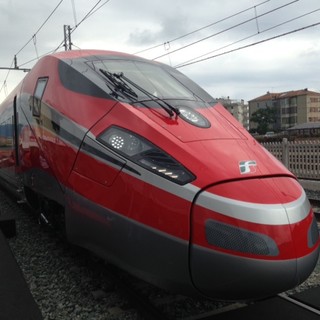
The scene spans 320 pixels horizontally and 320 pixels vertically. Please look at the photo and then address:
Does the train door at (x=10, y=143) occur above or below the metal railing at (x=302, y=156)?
above

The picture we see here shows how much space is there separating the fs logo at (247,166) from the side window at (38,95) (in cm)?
255

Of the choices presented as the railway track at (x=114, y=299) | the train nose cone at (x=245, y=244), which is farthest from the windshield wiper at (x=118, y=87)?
the railway track at (x=114, y=299)

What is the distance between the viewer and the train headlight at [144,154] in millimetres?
3148

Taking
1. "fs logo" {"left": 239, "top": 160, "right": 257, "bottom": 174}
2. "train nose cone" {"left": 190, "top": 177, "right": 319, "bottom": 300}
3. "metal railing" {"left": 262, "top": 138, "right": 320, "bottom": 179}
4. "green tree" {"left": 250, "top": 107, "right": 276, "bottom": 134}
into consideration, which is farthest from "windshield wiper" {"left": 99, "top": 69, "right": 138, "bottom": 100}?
"green tree" {"left": 250, "top": 107, "right": 276, "bottom": 134}

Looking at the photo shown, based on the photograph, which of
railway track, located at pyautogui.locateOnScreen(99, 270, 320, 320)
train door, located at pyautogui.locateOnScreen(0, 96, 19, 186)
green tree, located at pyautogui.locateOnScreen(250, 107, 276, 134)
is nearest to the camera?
railway track, located at pyautogui.locateOnScreen(99, 270, 320, 320)

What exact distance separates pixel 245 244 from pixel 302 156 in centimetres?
1268

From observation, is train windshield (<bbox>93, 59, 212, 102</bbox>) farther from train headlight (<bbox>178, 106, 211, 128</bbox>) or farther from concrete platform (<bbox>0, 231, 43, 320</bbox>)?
concrete platform (<bbox>0, 231, 43, 320</bbox>)

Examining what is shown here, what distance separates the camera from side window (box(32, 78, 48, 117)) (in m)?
4.89

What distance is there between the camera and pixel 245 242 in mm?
2830

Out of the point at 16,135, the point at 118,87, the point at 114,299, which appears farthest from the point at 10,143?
the point at 114,299

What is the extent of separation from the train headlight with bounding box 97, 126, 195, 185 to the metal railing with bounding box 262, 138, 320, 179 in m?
11.8

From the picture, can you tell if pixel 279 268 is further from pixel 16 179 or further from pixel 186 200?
pixel 16 179

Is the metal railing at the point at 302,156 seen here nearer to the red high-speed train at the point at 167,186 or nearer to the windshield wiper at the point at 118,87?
the red high-speed train at the point at 167,186

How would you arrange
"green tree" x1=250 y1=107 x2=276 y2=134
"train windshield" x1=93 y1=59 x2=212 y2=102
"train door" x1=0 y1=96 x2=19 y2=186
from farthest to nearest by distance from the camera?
"green tree" x1=250 y1=107 x2=276 y2=134 < "train door" x1=0 y1=96 x2=19 y2=186 < "train windshield" x1=93 y1=59 x2=212 y2=102
